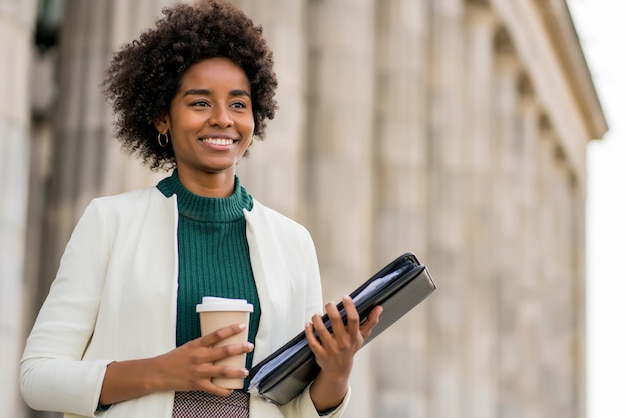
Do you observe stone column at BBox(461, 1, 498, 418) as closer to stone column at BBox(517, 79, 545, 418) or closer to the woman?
stone column at BBox(517, 79, 545, 418)

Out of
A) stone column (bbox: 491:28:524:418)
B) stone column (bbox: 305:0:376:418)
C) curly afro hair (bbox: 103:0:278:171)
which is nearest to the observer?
curly afro hair (bbox: 103:0:278:171)

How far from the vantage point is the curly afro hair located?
4.07 meters

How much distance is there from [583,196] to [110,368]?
60084mm

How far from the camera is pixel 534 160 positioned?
1882 inches

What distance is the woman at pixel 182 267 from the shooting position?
3.70 m

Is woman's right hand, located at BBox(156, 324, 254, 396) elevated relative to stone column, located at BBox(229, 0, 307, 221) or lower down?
lower down

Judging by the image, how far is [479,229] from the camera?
117ft

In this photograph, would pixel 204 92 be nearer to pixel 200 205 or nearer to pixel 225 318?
pixel 200 205

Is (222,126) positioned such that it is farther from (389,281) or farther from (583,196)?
(583,196)

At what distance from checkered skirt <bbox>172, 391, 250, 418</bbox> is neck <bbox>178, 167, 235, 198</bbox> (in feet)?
2.04

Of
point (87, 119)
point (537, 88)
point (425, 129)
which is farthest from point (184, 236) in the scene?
point (537, 88)

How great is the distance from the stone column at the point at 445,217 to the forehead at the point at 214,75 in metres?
24.5

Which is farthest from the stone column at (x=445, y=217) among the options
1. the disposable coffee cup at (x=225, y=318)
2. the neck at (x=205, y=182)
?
the disposable coffee cup at (x=225, y=318)

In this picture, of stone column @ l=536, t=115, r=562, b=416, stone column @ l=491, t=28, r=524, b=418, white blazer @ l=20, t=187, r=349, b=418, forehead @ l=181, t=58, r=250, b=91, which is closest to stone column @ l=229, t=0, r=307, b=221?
forehead @ l=181, t=58, r=250, b=91
